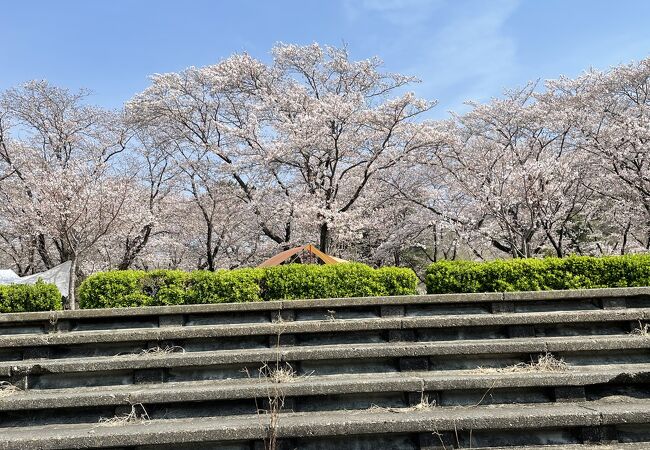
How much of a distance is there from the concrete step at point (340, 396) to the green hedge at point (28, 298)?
93.3 inches

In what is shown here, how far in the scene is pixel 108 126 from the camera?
24.8 meters

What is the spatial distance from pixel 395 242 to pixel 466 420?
60.4 feet

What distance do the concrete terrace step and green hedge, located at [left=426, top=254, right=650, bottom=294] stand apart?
2.64 metres

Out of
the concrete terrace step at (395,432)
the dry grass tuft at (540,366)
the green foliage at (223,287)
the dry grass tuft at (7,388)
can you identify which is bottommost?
the concrete terrace step at (395,432)

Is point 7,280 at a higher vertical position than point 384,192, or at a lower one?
lower

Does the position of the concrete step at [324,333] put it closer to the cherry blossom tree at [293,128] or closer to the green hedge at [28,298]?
the green hedge at [28,298]

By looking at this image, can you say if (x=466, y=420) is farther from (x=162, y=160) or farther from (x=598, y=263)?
(x=162, y=160)

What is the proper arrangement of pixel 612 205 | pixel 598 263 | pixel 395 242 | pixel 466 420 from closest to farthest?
pixel 466 420 < pixel 598 263 < pixel 612 205 < pixel 395 242

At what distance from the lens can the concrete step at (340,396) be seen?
201 inches

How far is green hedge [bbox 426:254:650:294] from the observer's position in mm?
7270

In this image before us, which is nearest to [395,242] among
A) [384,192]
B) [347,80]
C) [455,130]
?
[384,192]

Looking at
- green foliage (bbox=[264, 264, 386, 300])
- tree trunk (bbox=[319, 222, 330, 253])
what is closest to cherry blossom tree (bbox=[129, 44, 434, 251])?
tree trunk (bbox=[319, 222, 330, 253])

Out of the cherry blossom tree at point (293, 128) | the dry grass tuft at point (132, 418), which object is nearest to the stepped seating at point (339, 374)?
the dry grass tuft at point (132, 418)

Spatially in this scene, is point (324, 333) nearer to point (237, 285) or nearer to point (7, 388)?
point (237, 285)
